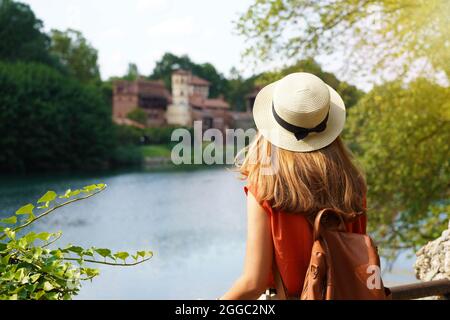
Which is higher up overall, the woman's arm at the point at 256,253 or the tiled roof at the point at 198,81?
the tiled roof at the point at 198,81

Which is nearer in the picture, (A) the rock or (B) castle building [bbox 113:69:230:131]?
(A) the rock

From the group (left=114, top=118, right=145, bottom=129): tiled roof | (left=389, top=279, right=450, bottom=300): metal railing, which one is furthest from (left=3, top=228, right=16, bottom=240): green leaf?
(left=114, top=118, right=145, bottom=129): tiled roof

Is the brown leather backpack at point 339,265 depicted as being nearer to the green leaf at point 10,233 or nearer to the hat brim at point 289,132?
the hat brim at point 289,132

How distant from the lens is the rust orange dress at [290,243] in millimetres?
1438

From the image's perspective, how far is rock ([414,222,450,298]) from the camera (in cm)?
278

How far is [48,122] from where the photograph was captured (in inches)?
1379

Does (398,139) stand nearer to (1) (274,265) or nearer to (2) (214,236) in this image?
(1) (274,265)

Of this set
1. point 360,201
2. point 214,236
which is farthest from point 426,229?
point 214,236

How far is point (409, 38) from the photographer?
758 cm

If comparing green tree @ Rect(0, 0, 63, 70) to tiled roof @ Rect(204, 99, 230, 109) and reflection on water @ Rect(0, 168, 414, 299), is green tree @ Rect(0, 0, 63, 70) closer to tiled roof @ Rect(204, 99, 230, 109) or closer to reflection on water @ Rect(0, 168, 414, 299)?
reflection on water @ Rect(0, 168, 414, 299)

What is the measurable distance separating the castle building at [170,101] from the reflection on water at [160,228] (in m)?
16.6

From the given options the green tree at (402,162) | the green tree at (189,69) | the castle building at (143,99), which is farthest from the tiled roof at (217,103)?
the green tree at (402,162)

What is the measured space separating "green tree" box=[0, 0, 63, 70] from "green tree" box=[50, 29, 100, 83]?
15.0ft

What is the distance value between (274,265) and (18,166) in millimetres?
35082
